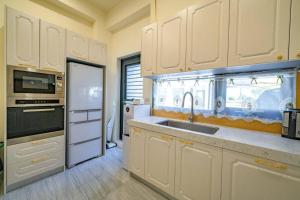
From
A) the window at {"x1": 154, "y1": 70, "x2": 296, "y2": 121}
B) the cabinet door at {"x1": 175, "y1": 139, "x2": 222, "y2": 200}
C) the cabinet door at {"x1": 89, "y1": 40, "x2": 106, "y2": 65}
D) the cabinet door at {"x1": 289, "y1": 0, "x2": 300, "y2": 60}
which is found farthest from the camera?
the cabinet door at {"x1": 89, "y1": 40, "x2": 106, "y2": 65}

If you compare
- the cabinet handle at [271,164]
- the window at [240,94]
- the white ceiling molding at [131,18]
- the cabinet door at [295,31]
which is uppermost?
the white ceiling molding at [131,18]

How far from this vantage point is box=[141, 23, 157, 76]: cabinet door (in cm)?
205

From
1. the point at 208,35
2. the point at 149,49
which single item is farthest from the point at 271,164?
the point at 149,49

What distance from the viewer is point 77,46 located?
→ 7.58ft

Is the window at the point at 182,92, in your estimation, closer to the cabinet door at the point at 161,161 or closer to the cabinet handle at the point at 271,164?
the cabinet door at the point at 161,161

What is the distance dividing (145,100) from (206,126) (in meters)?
1.18

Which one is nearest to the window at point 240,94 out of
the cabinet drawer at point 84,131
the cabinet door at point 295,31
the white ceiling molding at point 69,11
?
the cabinet door at point 295,31

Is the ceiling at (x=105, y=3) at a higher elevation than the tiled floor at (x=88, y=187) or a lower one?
higher

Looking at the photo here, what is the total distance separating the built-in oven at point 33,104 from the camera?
5.58 feet

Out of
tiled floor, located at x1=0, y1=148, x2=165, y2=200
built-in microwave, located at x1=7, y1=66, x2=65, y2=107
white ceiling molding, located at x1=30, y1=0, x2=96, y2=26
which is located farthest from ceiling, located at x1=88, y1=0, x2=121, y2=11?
tiled floor, located at x1=0, y1=148, x2=165, y2=200

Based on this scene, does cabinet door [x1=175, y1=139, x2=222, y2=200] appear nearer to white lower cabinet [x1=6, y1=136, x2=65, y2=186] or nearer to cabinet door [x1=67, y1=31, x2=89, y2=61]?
white lower cabinet [x1=6, y1=136, x2=65, y2=186]

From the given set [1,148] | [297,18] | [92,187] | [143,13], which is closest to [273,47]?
[297,18]

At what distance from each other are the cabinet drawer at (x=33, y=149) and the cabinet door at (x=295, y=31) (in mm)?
2822

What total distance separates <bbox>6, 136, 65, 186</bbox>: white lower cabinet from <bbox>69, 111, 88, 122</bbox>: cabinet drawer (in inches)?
12.2
